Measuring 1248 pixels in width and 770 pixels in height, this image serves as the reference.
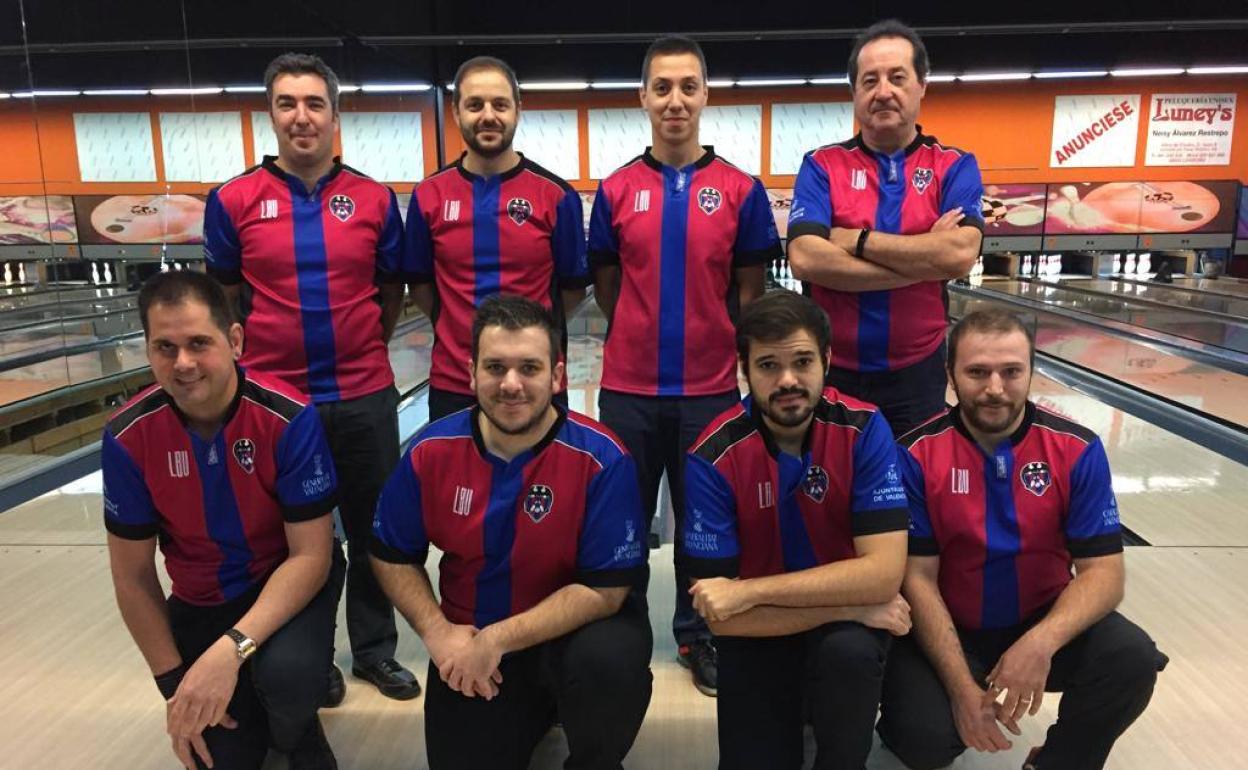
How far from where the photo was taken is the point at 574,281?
1.88 metres

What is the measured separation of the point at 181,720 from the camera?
1.26 metres

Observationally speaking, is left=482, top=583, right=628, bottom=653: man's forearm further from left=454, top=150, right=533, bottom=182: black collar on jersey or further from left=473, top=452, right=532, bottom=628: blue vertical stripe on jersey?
left=454, top=150, right=533, bottom=182: black collar on jersey

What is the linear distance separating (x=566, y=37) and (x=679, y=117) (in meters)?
5.27

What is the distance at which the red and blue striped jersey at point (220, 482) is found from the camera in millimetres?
1367

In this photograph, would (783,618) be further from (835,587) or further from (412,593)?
(412,593)

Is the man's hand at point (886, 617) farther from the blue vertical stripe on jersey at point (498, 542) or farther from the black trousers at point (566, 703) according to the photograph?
the blue vertical stripe on jersey at point (498, 542)

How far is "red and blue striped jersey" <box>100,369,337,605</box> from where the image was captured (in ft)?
4.49

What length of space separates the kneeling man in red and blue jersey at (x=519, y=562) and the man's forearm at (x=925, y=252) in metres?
0.65

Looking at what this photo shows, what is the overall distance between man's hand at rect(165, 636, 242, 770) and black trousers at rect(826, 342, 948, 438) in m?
1.21

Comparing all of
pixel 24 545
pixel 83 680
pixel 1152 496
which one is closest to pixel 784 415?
pixel 83 680

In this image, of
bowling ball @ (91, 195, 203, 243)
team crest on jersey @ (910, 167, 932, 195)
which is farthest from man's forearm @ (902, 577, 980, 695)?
bowling ball @ (91, 195, 203, 243)

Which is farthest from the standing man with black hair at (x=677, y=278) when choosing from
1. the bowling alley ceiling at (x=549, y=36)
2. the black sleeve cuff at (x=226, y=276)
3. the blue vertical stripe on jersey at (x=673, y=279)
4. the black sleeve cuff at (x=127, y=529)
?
the bowling alley ceiling at (x=549, y=36)

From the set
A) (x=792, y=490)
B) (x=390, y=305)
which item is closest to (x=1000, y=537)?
(x=792, y=490)

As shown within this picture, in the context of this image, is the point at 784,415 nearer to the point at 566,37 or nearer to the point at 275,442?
the point at 275,442
